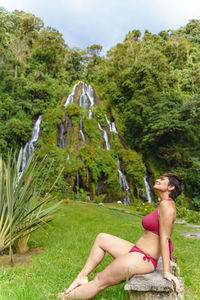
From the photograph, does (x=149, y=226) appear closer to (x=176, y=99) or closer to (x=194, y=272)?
(x=194, y=272)

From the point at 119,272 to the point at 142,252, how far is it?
0.78 ft

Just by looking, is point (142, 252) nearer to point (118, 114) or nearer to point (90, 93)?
point (118, 114)

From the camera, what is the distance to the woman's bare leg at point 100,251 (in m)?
1.91

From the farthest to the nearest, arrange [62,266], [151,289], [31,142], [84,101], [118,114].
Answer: [118,114] → [84,101] → [31,142] → [62,266] → [151,289]

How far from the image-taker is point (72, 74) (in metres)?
25.9

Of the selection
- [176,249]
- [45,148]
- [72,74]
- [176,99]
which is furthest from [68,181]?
[72,74]

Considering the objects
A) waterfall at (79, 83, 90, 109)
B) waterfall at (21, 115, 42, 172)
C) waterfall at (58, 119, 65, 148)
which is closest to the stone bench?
waterfall at (21, 115, 42, 172)

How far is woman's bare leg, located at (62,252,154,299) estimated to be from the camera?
1713mm

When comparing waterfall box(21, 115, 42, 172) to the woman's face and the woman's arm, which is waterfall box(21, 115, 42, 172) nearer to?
the woman's face

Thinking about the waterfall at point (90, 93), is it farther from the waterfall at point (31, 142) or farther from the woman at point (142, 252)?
the woman at point (142, 252)

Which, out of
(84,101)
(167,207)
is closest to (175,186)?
(167,207)

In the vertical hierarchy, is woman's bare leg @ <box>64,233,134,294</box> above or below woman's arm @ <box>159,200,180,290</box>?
below

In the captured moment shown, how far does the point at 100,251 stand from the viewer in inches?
77.5

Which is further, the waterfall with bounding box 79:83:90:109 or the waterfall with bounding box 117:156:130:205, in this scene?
the waterfall with bounding box 79:83:90:109
